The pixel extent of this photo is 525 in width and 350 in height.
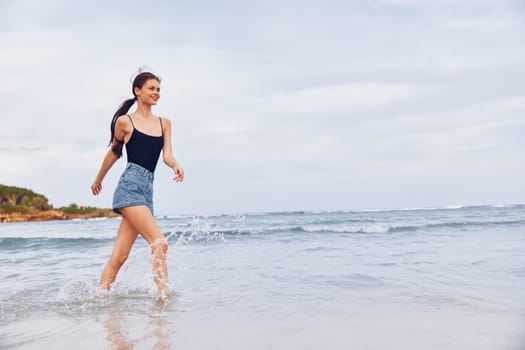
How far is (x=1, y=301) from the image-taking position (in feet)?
14.9

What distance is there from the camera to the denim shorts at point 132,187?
3.94m

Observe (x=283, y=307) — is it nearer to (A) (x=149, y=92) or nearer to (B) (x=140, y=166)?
(B) (x=140, y=166)

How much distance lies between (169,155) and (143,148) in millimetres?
228

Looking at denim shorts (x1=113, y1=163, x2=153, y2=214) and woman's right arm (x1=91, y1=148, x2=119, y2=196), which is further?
woman's right arm (x1=91, y1=148, x2=119, y2=196)

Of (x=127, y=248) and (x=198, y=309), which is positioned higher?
(x=127, y=248)

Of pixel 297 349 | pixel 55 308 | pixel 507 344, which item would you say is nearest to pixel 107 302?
pixel 55 308

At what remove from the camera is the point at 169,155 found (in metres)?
4.09

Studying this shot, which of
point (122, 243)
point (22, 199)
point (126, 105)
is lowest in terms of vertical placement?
point (122, 243)

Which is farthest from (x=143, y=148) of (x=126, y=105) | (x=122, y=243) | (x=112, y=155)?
(x=122, y=243)

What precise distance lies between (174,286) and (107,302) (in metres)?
1.08

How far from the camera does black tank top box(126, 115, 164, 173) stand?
3969mm

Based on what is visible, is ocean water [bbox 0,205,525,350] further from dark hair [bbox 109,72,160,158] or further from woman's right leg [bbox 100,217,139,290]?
dark hair [bbox 109,72,160,158]

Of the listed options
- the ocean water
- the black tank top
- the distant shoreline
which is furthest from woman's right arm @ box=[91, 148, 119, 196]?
the distant shoreline

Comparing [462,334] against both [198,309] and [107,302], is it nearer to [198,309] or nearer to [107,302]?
[198,309]
